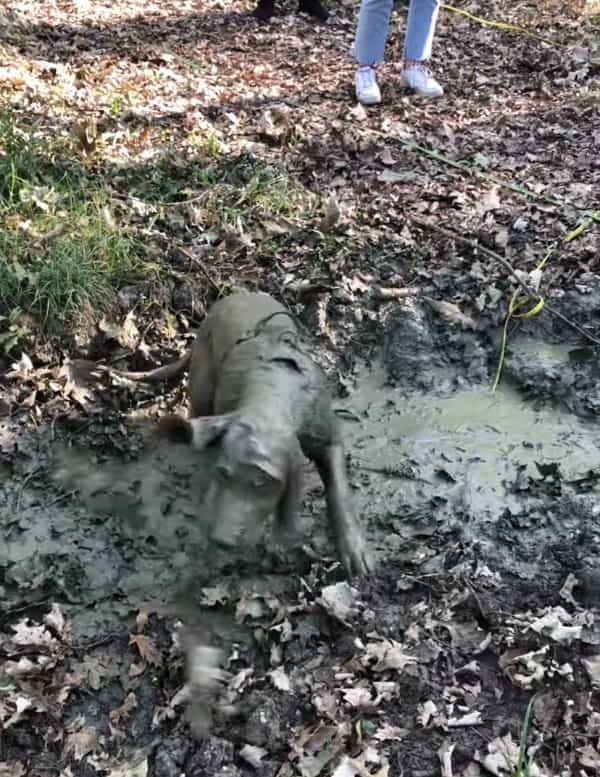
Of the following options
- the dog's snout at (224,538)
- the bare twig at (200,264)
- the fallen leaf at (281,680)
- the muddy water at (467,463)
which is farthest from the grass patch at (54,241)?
the fallen leaf at (281,680)

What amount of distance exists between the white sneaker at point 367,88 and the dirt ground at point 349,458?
0.11 m

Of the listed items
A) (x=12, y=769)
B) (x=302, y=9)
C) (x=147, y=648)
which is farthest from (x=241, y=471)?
(x=302, y=9)

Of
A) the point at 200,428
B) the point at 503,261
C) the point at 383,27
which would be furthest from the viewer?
the point at 383,27

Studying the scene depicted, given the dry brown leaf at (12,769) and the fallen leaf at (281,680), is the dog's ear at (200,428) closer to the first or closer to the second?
the fallen leaf at (281,680)

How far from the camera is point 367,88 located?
7.80m

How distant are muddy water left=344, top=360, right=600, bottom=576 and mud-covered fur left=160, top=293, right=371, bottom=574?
0.53 meters

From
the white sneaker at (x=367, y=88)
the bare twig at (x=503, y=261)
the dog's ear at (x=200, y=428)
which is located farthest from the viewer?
the white sneaker at (x=367, y=88)

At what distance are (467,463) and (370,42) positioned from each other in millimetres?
4574

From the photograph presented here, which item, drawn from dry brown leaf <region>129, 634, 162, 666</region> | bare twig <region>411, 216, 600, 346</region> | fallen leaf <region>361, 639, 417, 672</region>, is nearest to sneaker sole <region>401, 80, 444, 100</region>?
bare twig <region>411, 216, 600, 346</region>

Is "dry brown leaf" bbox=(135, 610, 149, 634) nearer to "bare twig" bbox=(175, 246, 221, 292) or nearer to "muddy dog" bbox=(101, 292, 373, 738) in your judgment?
"muddy dog" bbox=(101, 292, 373, 738)

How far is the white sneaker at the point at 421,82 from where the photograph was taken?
8.01 m

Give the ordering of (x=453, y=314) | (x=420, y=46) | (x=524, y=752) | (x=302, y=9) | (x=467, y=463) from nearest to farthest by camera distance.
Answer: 1. (x=524, y=752)
2. (x=467, y=463)
3. (x=453, y=314)
4. (x=420, y=46)
5. (x=302, y=9)

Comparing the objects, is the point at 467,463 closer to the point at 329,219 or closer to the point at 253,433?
the point at 253,433

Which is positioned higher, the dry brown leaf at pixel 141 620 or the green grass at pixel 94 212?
the green grass at pixel 94 212
